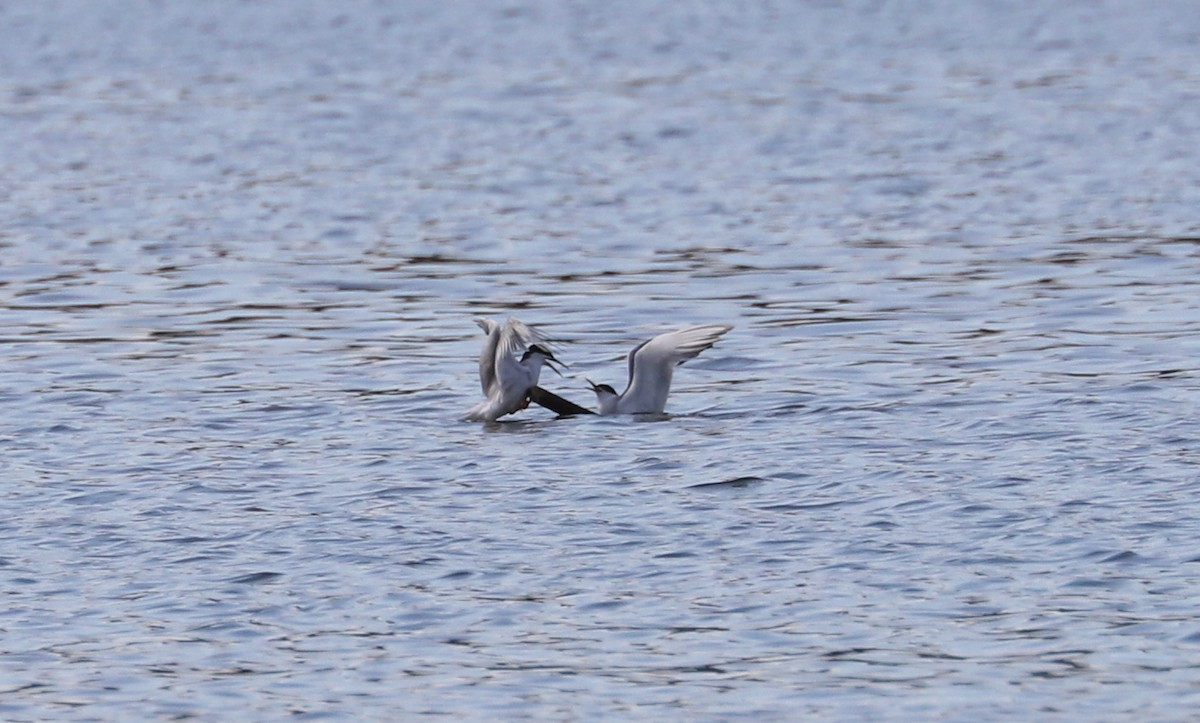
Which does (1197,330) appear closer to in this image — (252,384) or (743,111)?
(252,384)

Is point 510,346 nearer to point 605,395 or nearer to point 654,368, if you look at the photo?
point 605,395

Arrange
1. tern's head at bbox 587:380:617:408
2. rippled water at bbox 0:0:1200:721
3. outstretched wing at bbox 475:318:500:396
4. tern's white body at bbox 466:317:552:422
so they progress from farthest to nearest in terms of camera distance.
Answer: outstretched wing at bbox 475:318:500:396 → tern's head at bbox 587:380:617:408 → tern's white body at bbox 466:317:552:422 → rippled water at bbox 0:0:1200:721

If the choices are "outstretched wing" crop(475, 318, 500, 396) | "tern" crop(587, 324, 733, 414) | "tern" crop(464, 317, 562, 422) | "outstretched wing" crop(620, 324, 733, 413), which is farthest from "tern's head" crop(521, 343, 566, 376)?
"outstretched wing" crop(620, 324, 733, 413)

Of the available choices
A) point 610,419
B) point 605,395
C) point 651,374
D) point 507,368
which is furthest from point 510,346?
point 651,374

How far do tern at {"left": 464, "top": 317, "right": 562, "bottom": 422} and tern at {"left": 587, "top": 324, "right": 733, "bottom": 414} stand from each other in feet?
1.54

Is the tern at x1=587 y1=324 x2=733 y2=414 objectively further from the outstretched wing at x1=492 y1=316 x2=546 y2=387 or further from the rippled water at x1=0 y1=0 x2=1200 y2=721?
the outstretched wing at x1=492 y1=316 x2=546 y2=387

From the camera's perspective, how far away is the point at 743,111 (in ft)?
108

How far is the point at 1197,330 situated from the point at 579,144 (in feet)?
46.9

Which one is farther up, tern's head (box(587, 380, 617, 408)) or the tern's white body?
the tern's white body

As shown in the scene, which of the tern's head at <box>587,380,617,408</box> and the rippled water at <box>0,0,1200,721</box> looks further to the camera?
the tern's head at <box>587,380,617,408</box>

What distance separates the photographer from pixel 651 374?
14.6 metres

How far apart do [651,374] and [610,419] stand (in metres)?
0.41

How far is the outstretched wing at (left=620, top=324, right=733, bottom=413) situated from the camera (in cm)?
1457

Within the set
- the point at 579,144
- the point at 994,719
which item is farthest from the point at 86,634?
the point at 579,144
